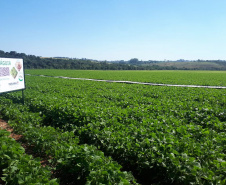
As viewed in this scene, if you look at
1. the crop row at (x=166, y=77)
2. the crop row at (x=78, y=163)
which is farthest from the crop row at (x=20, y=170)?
the crop row at (x=166, y=77)

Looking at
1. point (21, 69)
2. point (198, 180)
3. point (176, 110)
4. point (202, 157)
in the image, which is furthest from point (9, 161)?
point (21, 69)

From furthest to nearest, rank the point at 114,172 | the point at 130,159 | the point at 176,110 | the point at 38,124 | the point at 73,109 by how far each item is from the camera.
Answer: the point at 176,110 < the point at 73,109 < the point at 38,124 < the point at 130,159 < the point at 114,172

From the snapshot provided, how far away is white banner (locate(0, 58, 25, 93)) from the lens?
33.3 ft

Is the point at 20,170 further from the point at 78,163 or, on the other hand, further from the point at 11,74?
the point at 11,74

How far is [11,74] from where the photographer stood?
1083 centimetres

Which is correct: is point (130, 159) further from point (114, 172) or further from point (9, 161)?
point (9, 161)

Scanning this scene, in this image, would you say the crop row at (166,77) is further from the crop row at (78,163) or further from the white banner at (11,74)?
the crop row at (78,163)

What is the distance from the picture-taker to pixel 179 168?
3.77 metres

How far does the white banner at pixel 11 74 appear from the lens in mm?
10141

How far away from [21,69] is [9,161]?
9351 mm

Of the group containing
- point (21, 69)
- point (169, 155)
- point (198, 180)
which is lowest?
point (198, 180)

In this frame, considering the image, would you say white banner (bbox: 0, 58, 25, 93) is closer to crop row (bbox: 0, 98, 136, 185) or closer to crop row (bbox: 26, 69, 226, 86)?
crop row (bbox: 0, 98, 136, 185)

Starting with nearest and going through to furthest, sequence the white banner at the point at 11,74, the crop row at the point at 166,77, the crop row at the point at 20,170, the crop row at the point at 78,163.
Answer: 1. the crop row at the point at 20,170
2. the crop row at the point at 78,163
3. the white banner at the point at 11,74
4. the crop row at the point at 166,77

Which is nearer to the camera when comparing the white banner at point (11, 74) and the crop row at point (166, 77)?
the white banner at point (11, 74)
